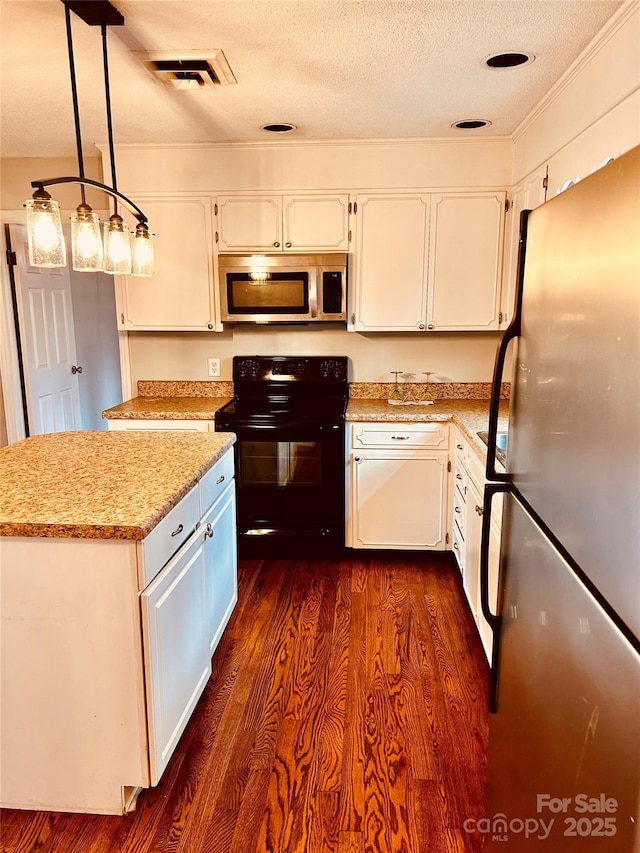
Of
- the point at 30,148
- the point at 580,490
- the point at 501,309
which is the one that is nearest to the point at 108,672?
the point at 580,490

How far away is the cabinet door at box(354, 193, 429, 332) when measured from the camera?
10.6 feet

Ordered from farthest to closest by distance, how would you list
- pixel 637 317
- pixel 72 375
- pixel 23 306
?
pixel 72 375 → pixel 23 306 → pixel 637 317

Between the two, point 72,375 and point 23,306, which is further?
point 72,375

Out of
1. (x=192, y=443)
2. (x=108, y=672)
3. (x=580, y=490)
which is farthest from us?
(x=192, y=443)

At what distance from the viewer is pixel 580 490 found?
861 mm

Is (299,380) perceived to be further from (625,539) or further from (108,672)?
(625,539)

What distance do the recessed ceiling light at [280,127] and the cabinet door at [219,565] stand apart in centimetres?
185

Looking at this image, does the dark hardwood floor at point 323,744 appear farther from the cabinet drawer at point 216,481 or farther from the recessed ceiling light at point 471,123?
the recessed ceiling light at point 471,123

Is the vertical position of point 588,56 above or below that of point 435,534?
above

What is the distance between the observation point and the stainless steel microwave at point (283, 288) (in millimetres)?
3241

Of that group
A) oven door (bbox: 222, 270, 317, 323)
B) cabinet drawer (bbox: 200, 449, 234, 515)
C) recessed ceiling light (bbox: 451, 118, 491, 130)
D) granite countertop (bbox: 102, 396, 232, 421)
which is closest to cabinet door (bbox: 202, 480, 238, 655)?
cabinet drawer (bbox: 200, 449, 234, 515)

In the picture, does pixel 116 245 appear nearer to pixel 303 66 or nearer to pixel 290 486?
pixel 303 66

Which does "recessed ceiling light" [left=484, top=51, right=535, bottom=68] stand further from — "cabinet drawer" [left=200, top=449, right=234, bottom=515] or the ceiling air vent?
"cabinet drawer" [left=200, top=449, right=234, bottom=515]

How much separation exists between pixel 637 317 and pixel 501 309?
2720mm
